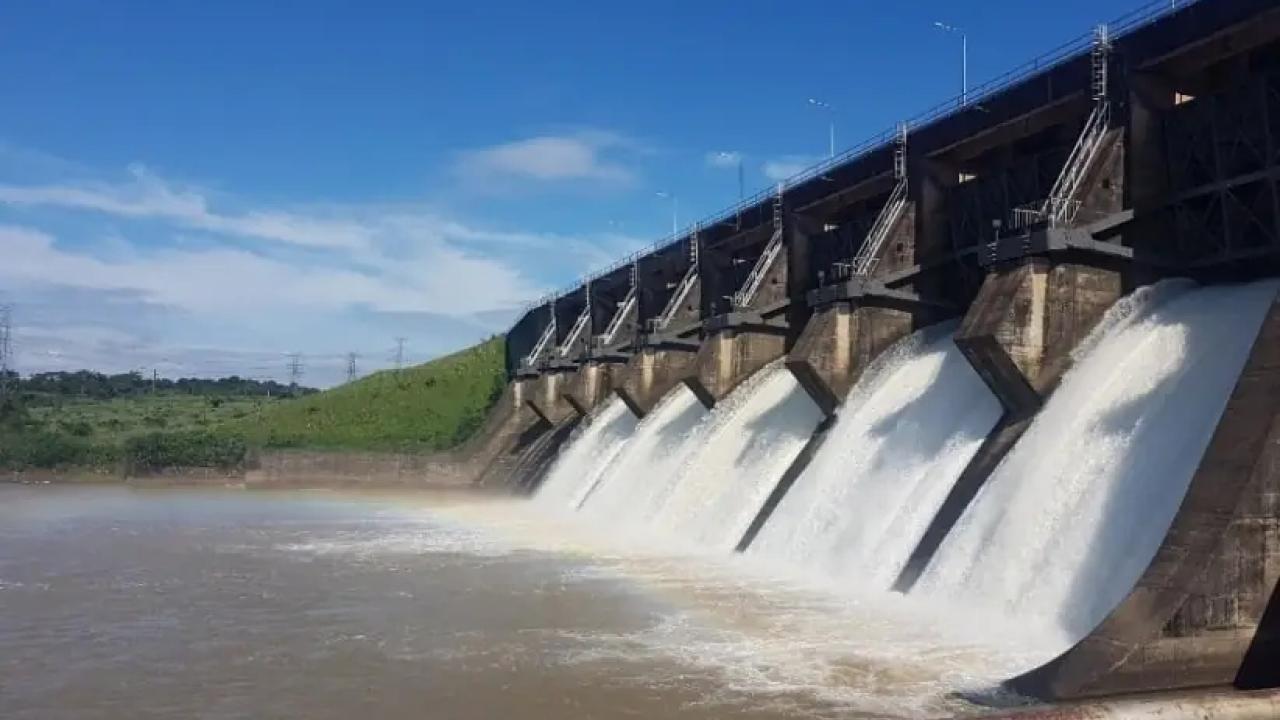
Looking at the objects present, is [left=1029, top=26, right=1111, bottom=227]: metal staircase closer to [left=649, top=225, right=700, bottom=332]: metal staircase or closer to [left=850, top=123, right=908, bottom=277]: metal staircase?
[left=850, top=123, right=908, bottom=277]: metal staircase

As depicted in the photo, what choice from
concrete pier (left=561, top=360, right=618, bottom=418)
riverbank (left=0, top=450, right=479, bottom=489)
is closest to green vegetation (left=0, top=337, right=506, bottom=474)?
riverbank (left=0, top=450, right=479, bottom=489)

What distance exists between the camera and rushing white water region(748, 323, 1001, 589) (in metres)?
16.3

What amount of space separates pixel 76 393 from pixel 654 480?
123 m

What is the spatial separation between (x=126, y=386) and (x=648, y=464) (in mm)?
129768

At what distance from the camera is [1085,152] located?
17.5 meters

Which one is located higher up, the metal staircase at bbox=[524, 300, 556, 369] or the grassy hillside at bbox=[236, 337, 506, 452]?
the metal staircase at bbox=[524, 300, 556, 369]

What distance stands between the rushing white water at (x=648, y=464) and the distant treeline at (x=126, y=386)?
102 m

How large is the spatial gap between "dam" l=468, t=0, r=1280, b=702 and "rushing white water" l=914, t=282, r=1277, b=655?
0.04 metres

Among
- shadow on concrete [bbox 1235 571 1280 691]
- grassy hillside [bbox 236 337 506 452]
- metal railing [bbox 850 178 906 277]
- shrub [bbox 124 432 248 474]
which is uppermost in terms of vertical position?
metal railing [bbox 850 178 906 277]

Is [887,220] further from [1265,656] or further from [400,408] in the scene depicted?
[400,408]

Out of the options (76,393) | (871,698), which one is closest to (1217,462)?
(871,698)

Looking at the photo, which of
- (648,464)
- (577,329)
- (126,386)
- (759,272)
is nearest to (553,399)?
(577,329)

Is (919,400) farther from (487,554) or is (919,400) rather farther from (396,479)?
(396,479)

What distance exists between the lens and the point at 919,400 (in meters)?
19.6
